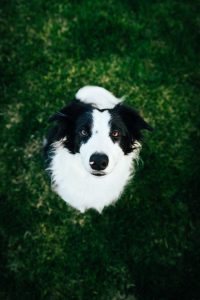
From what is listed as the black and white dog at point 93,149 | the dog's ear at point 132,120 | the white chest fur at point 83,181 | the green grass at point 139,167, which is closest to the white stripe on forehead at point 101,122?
the black and white dog at point 93,149

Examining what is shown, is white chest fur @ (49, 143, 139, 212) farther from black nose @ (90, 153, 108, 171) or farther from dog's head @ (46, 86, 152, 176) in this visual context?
black nose @ (90, 153, 108, 171)

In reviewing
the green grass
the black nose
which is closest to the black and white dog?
the black nose

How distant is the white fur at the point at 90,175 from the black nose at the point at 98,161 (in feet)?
0.44

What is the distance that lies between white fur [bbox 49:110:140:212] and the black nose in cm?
13

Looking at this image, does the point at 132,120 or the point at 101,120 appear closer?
the point at 101,120

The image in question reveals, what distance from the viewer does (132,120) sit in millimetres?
3412

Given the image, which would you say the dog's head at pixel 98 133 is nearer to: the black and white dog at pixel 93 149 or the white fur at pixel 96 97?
the black and white dog at pixel 93 149

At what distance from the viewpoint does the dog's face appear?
3.02 meters

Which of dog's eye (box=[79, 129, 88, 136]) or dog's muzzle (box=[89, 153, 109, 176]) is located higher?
dog's eye (box=[79, 129, 88, 136])

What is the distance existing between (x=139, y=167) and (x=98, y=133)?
148cm

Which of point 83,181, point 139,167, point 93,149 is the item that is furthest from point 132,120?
point 139,167

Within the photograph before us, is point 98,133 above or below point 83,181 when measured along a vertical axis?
above

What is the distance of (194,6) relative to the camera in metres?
5.37

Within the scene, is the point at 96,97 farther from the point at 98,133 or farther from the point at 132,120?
the point at 98,133
